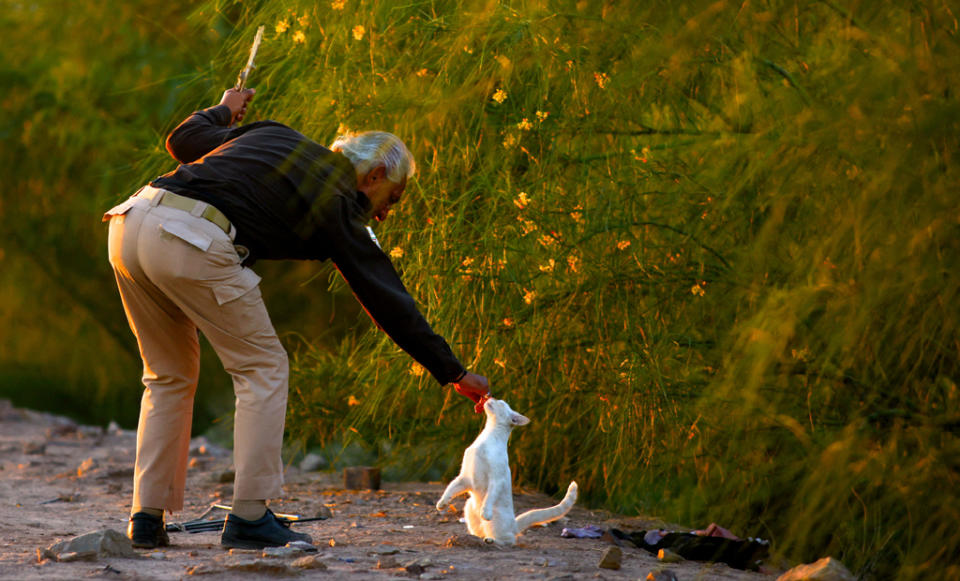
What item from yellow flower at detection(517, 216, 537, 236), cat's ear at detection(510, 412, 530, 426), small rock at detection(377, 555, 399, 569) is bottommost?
small rock at detection(377, 555, 399, 569)

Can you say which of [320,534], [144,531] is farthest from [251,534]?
[320,534]

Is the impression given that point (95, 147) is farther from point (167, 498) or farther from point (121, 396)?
point (167, 498)

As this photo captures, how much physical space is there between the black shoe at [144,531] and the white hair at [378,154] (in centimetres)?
116

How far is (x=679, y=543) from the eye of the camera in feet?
10.3

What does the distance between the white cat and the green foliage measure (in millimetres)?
465

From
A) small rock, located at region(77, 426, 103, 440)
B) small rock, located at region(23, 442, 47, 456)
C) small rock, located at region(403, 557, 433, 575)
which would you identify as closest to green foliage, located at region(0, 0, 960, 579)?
small rock, located at region(403, 557, 433, 575)

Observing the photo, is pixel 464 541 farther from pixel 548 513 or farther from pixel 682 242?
pixel 682 242

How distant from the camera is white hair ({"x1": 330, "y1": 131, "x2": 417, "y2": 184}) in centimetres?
291

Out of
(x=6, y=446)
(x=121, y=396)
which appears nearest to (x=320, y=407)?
(x=6, y=446)

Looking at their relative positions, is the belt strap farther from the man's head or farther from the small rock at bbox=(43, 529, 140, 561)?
the small rock at bbox=(43, 529, 140, 561)

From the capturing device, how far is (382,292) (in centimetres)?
282

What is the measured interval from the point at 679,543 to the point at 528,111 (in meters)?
1.42

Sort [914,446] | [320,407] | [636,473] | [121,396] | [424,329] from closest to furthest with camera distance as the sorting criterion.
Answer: [914,446] → [424,329] → [636,473] → [320,407] → [121,396]

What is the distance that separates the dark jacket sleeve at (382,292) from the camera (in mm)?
2793
